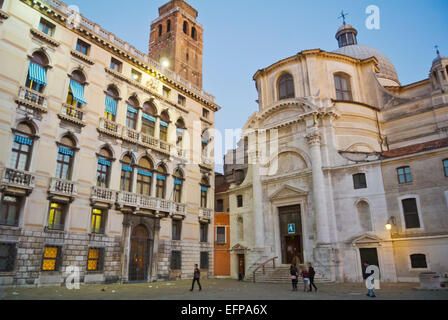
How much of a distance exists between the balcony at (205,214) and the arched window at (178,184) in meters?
2.48

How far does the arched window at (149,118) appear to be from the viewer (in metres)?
26.5

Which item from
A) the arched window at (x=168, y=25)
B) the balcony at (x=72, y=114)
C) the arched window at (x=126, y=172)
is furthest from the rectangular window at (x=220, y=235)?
the arched window at (x=168, y=25)

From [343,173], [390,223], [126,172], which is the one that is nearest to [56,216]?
[126,172]

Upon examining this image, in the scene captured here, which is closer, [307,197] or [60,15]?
[60,15]

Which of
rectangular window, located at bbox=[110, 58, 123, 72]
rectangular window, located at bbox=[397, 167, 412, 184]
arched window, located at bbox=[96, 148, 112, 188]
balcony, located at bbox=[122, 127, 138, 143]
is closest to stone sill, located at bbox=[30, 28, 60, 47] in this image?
rectangular window, located at bbox=[110, 58, 123, 72]

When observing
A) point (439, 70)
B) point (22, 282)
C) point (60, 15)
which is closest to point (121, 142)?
point (60, 15)

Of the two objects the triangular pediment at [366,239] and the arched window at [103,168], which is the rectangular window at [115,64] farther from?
the triangular pediment at [366,239]

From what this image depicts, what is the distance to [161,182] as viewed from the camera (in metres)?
26.8

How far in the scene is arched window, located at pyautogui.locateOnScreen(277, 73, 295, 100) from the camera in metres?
33.6

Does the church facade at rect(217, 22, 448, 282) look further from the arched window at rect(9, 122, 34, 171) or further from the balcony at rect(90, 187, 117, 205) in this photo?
the arched window at rect(9, 122, 34, 171)

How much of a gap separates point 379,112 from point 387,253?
47.4 ft

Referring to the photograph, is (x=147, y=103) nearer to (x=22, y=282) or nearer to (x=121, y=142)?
(x=121, y=142)

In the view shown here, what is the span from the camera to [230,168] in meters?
44.6

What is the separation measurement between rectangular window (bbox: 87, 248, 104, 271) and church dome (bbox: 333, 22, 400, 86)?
36699 millimetres
